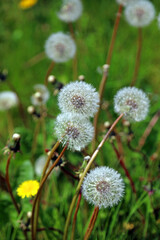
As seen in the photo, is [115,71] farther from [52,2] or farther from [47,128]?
[52,2]

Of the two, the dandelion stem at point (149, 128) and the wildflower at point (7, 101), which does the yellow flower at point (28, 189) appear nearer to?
the dandelion stem at point (149, 128)

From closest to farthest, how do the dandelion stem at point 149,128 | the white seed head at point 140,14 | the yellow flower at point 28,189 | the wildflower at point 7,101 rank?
the yellow flower at point 28,189
the dandelion stem at point 149,128
the white seed head at point 140,14
the wildflower at point 7,101

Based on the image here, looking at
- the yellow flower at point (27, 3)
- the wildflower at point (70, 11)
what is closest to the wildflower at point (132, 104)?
the wildflower at point (70, 11)

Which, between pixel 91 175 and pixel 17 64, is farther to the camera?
pixel 17 64

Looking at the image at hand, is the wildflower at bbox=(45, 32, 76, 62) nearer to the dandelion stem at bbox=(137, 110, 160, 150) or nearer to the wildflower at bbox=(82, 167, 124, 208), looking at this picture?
the dandelion stem at bbox=(137, 110, 160, 150)

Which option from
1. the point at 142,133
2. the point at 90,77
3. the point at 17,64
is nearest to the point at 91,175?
the point at 142,133

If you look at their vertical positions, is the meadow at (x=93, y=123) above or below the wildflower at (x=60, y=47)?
below
